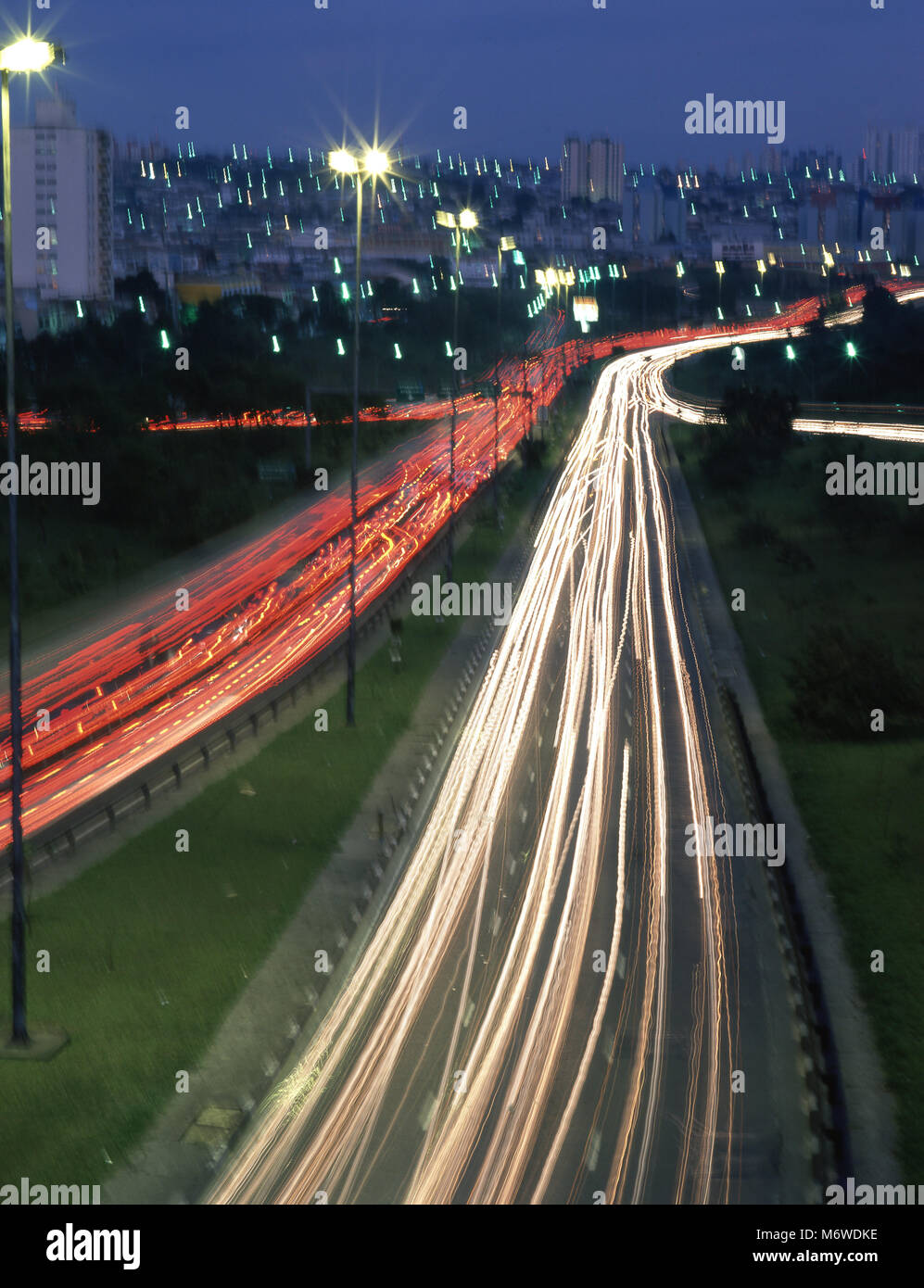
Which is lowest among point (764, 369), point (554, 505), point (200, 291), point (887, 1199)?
point (887, 1199)

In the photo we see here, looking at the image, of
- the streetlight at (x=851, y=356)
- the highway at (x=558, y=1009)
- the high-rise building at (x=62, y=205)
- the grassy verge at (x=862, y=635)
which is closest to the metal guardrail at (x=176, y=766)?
the highway at (x=558, y=1009)

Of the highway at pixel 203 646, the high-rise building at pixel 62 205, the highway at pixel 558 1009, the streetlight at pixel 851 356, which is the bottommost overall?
the highway at pixel 558 1009

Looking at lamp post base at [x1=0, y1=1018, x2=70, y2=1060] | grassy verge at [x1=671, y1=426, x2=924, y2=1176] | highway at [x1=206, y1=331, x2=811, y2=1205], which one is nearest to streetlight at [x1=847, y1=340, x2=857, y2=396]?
grassy verge at [x1=671, y1=426, x2=924, y2=1176]

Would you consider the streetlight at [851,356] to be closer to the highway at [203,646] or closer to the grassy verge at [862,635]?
the grassy verge at [862,635]

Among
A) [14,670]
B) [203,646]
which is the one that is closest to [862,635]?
[203,646]

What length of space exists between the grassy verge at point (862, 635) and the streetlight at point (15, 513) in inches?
280

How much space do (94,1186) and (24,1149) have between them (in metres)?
0.73

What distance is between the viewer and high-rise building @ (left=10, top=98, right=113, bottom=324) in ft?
434

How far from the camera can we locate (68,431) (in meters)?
51.7

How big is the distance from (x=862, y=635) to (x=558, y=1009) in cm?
1841

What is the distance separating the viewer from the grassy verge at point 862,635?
566 inches
